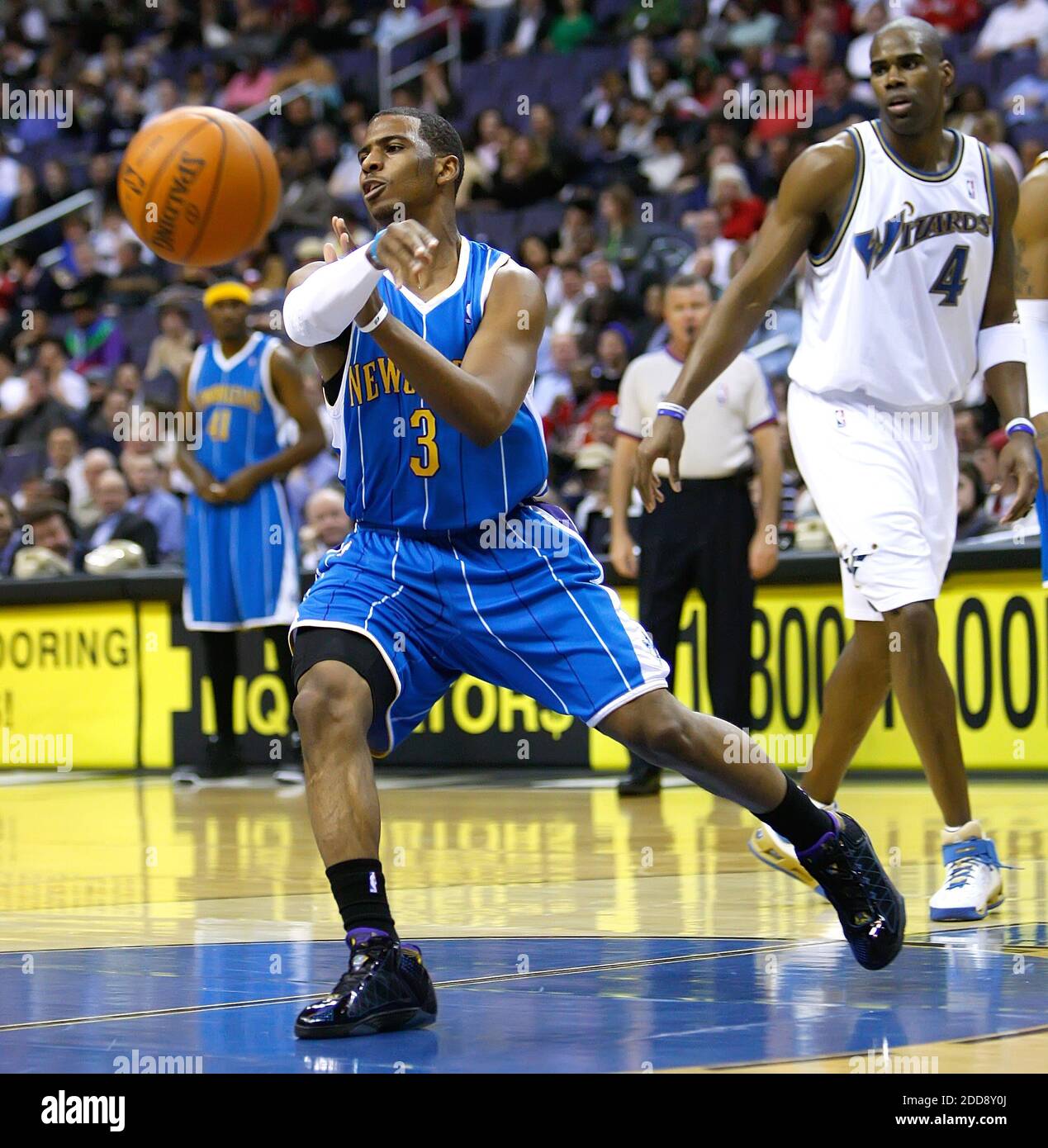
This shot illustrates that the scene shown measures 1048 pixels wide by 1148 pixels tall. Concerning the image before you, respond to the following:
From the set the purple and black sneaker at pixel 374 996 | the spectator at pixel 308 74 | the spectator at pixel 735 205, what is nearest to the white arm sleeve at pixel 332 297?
the purple and black sneaker at pixel 374 996

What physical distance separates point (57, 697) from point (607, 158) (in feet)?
22.4

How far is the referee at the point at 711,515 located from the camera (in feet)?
28.4

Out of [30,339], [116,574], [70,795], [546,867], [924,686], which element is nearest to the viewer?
[924,686]

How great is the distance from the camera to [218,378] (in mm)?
9734

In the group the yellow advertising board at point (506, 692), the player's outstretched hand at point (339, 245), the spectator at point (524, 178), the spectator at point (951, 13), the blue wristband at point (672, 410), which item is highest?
the spectator at point (951, 13)

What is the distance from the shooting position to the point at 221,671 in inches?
383

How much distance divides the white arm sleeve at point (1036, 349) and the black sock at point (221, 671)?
16.8 ft

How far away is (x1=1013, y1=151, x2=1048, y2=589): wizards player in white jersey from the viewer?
17.4ft

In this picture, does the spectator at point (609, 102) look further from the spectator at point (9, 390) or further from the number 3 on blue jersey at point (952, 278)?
the number 3 on blue jersey at point (952, 278)

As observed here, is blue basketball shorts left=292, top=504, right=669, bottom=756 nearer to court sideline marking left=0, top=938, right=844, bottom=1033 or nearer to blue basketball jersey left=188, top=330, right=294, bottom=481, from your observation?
court sideline marking left=0, top=938, right=844, bottom=1033
